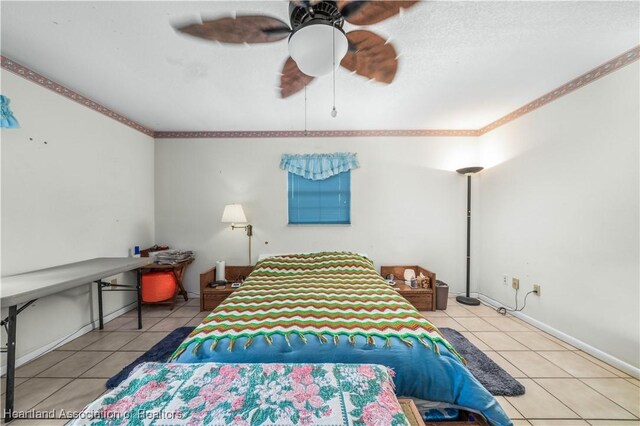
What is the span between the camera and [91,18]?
147cm

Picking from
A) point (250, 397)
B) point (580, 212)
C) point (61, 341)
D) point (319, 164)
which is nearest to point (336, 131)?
point (319, 164)

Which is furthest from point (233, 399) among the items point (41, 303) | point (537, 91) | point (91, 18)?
point (537, 91)

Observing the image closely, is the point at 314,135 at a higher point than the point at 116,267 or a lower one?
higher

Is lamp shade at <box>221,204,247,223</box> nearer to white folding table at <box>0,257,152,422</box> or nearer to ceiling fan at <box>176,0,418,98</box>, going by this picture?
white folding table at <box>0,257,152,422</box>

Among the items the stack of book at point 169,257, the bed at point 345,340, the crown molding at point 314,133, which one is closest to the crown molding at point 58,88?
the crown molding at point 314,133

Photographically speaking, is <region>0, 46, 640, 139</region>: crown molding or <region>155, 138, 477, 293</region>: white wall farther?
<region>155, 138, 477, 293</region>: white wall

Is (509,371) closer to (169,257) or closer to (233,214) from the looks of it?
(233,214)

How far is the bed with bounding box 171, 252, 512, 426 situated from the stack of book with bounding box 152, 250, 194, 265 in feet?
5.27

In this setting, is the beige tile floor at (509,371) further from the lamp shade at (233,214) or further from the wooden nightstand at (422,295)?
the lamp shade at (233,214)

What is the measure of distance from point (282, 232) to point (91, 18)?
2583mm

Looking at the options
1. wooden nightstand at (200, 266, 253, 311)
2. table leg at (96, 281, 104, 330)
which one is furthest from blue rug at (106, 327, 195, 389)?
table leg at (96, 281, 104, 330)

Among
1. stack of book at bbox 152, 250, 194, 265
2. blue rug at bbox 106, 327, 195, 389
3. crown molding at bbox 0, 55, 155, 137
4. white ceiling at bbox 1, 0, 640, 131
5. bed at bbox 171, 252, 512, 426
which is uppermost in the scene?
white ceiling at bbox 1, 0, 640, 131

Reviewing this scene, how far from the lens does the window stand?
3.41 metres

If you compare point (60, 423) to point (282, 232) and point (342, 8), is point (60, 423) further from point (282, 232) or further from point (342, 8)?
point (342, 8)
